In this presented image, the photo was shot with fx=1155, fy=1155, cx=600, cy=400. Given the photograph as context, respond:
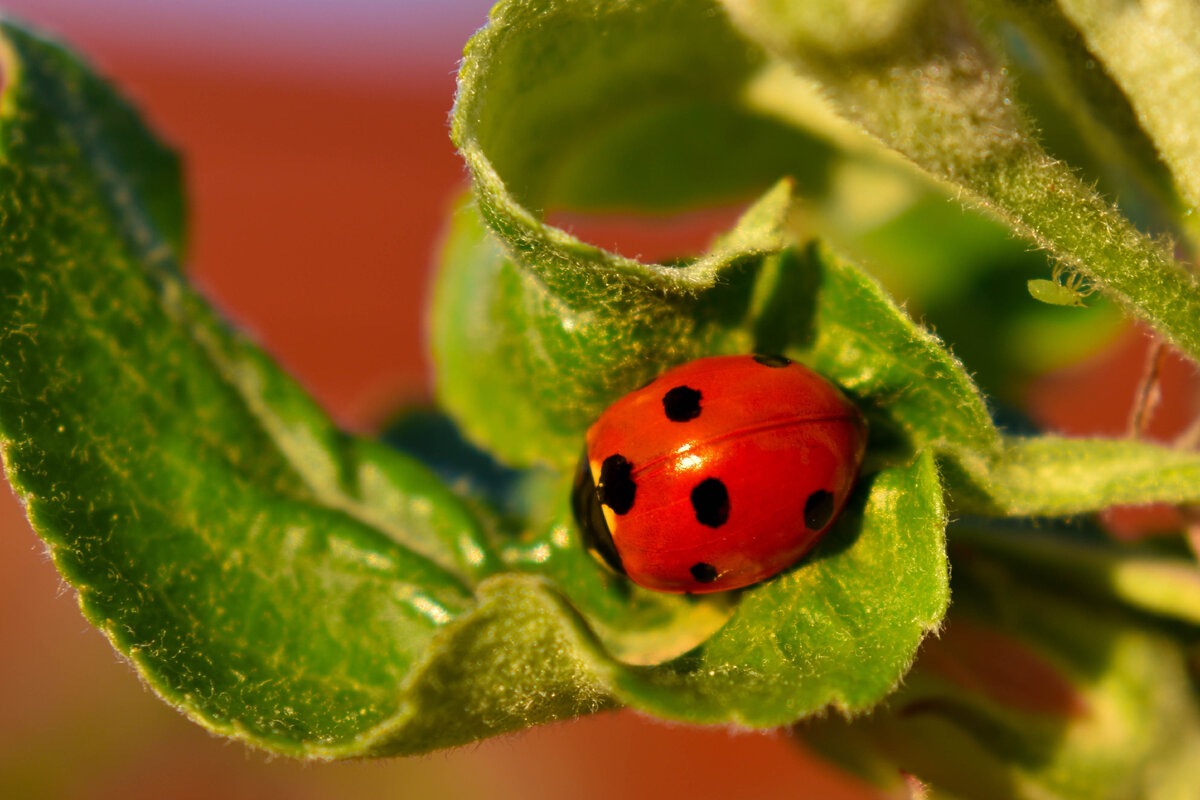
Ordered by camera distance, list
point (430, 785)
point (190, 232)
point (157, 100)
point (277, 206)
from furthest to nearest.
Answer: point (157, 100) < point (277, 206) < point (430, 785) < point (190, 232)

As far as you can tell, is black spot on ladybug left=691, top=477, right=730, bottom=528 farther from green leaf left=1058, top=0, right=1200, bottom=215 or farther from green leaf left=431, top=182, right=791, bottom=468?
green leaf left=1058, top=0, right=1200, bottom=215

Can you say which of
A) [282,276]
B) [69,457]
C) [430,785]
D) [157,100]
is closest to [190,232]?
[69,457]

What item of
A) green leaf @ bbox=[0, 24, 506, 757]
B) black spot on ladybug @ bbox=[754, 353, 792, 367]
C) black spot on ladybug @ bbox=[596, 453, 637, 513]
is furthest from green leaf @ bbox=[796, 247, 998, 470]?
green leaf @ bbox=[0, 24, 506, 757]

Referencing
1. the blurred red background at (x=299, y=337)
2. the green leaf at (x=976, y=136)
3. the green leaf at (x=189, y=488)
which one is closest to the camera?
the green leaf at (x=976, y=136)

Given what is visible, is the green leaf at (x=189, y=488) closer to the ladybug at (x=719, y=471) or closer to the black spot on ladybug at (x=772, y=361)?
the ladybug at (x=719, y=471)

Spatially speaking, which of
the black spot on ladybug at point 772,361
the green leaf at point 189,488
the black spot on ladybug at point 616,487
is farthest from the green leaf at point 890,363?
the green leaf at point 189,488

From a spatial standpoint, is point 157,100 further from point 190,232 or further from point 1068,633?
point 1068,633

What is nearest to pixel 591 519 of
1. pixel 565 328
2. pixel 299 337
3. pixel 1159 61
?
pixel 565 328
